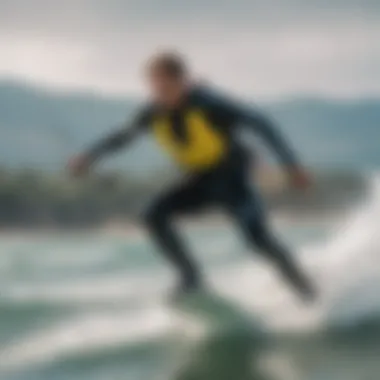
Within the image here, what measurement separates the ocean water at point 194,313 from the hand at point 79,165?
83 millimetres

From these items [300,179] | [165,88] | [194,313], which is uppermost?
[165,88]

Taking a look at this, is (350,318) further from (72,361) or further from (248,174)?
(72,361)

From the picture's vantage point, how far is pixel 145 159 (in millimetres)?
1074

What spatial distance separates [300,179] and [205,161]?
11 centimetres

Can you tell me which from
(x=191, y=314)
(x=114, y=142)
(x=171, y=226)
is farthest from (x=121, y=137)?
(x=191, y=314)

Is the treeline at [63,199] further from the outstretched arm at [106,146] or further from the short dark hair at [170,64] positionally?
the short dark hair at [170,64]

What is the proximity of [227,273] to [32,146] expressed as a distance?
A: 272 mm

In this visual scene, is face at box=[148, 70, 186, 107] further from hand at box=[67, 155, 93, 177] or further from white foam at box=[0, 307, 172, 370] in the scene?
white foam at box=[0, 307, 172, 370]

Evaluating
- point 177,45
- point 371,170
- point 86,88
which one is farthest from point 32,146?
point 371,170

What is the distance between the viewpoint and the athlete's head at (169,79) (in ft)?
3.56

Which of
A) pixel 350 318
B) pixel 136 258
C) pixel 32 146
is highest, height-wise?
pixel 32 146

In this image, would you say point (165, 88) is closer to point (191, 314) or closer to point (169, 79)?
point (169, 79)

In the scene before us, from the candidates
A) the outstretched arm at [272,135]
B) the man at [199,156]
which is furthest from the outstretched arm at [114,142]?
the outstretched arm at [272,135]

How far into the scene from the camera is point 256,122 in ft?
3.56
